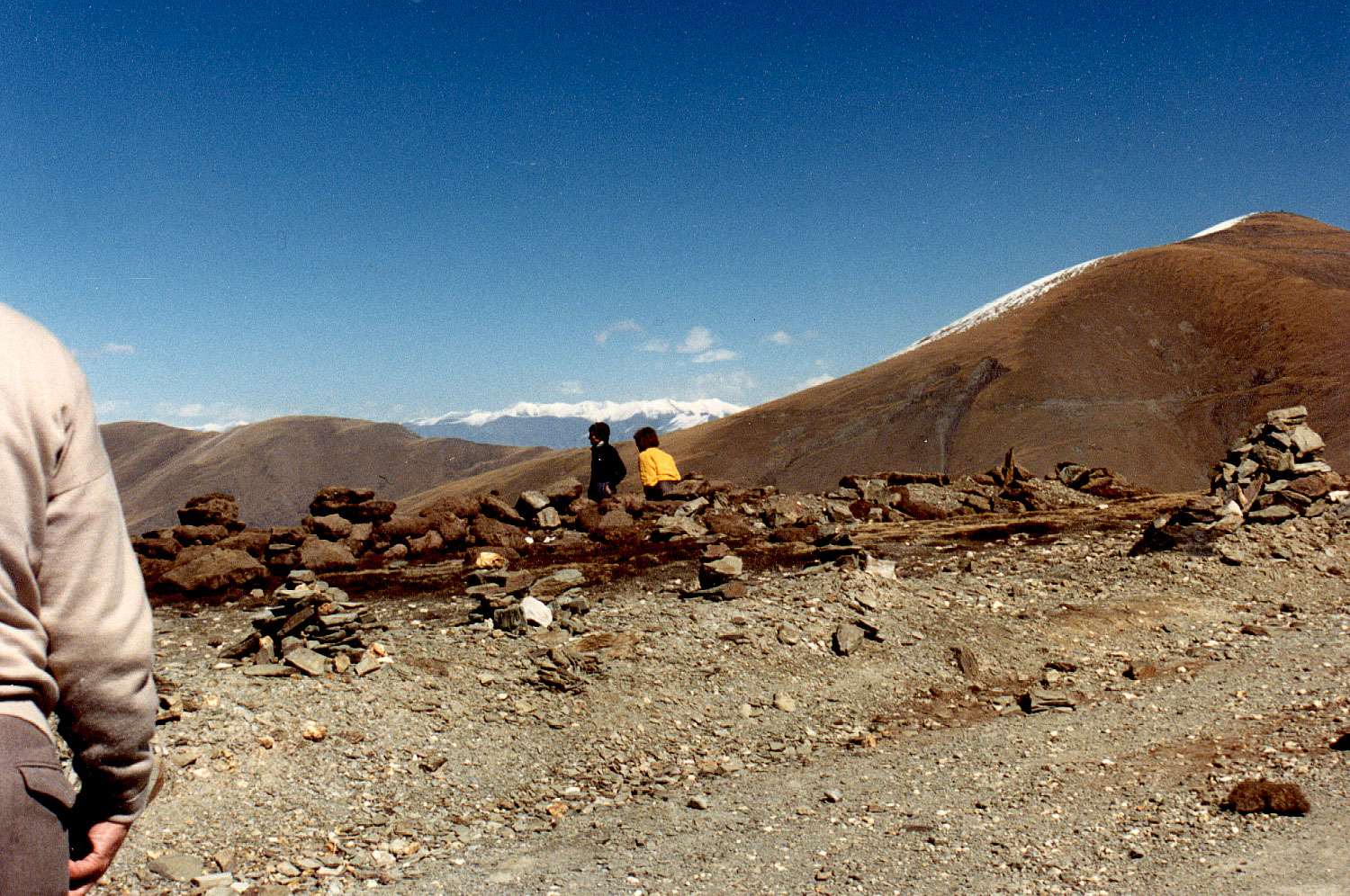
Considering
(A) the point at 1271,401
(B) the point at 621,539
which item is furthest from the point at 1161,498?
(A) the point at 1271,401

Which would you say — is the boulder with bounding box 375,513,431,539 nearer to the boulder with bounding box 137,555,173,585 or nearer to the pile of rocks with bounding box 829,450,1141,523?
the boulder with bounding box 137,555,173,585

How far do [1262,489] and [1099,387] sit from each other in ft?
213

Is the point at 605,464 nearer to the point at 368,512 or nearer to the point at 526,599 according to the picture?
the point at 368,512

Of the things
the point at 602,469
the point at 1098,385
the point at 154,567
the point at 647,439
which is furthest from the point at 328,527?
the point at 1098,385

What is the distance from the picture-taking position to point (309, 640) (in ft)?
21.2

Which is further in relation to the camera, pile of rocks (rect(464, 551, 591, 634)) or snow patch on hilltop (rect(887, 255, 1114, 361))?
snow patch on hilltop (rect(887, 255, 1114, 361))

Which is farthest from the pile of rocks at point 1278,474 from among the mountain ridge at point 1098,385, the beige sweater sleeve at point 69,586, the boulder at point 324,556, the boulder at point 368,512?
the mountain ridge at point 1098,385

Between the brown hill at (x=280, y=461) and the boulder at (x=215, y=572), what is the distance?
12344cm

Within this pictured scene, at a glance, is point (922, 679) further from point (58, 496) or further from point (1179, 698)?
point (58, 496)

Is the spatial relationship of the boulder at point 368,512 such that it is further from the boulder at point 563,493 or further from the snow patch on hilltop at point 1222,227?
the snow patch on hilltop at point 1222,227

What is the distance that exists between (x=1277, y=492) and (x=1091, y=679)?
501cm

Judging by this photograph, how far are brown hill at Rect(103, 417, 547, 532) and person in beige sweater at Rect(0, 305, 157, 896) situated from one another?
13172cm

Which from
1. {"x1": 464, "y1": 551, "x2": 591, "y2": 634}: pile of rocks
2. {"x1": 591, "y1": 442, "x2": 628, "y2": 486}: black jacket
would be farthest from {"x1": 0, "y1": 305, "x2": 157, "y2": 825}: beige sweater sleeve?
{"x1": 591, "y1": 442, "x2": 628, "y2": 486}: black jacket

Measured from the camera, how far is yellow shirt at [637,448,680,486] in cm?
1205
